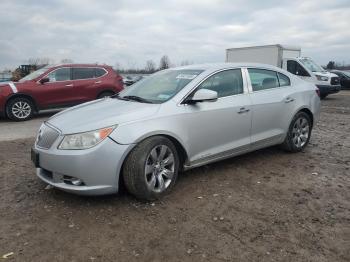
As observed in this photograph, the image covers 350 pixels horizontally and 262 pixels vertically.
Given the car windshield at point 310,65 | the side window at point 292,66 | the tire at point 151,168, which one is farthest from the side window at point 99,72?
the car windshield at point 310,65

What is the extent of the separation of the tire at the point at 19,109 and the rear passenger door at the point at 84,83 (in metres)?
1.44

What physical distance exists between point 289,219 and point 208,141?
143cm

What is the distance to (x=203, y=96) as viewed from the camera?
4492mm

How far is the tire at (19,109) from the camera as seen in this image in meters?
10.8

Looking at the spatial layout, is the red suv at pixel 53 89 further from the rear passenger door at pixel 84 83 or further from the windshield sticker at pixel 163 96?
the windshield sticker at pixel 163 96

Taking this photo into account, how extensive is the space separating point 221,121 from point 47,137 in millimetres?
2145

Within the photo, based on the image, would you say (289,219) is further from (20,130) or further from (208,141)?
(20,130)

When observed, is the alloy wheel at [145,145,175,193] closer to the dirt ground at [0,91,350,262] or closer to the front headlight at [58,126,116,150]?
the dirt ground at [0,91,350,262]

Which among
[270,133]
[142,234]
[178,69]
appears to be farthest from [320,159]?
[142,234]

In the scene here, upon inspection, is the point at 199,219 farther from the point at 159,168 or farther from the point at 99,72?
the point at 99,72

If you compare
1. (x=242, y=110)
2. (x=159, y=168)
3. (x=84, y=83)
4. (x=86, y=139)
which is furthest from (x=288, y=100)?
(x=84, y=83)

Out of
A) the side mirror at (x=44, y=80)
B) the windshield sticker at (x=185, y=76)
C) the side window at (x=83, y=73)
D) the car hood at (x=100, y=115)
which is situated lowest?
the car hood at (x=100, y=115)

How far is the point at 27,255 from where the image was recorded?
10.4 ft

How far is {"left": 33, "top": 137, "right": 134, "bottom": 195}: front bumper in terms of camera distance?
3814 mm
